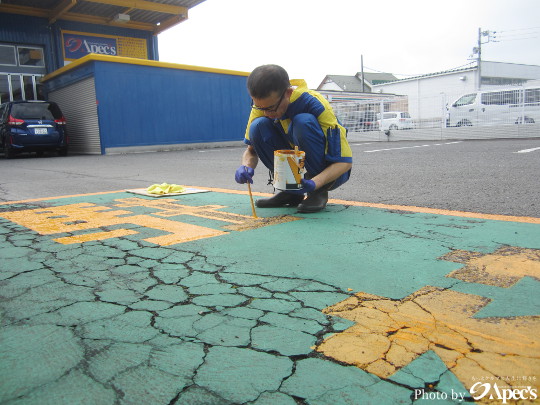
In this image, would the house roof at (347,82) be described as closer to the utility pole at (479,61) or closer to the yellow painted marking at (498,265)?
the utility pole at (479,61)

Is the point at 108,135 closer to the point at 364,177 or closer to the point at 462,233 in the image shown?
the point at 364,177

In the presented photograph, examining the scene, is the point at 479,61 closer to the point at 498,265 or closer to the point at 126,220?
the point at 126,220

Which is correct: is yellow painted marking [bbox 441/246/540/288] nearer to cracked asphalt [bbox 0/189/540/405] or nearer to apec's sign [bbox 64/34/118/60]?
cracked asphalt [bbox 0/189/540/405]

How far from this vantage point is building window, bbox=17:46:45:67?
45.2 feet

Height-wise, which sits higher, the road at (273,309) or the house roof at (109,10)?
the house roof at (109,10)

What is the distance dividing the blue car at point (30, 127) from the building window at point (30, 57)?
398 centimetres

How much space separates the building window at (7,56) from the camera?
44.0 ft

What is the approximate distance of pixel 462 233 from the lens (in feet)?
7.08

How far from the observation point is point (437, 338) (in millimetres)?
1125

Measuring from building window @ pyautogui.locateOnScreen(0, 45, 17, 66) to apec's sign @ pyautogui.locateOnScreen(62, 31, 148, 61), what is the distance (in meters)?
1.56

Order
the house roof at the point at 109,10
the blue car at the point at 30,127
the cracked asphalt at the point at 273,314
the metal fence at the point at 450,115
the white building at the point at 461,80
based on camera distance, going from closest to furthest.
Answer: the cracked asphalt at the point at 273,314
the blue car at the point at 30,127
the metal fence at the point at 450,115
the house roof at the point at 109,10
the white building at the point at 461,80

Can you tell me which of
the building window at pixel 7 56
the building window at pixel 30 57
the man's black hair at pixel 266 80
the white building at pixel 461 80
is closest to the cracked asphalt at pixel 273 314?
the man's black hair at pixel 266 80

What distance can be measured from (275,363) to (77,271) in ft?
3.57

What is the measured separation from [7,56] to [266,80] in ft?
47.2
